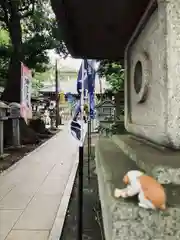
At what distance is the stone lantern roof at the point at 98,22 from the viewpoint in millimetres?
3496

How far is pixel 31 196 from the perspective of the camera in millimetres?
6898

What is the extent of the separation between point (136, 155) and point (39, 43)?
542 inches

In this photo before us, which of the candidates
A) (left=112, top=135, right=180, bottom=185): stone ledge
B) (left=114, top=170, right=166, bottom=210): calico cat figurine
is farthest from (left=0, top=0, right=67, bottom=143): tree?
(left=114, top=170, right=166, bottom=210): calico cat figurine

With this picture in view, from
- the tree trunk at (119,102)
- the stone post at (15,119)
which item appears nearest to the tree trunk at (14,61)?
the stone post at (15,119)

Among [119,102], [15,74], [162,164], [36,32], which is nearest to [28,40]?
[36,32]

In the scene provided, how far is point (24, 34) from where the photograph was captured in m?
19.1

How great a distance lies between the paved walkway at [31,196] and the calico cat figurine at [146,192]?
315 centimetres

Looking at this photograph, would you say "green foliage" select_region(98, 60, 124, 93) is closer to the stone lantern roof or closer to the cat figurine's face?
the stone lantern roof

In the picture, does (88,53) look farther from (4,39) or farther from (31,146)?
(4,39)

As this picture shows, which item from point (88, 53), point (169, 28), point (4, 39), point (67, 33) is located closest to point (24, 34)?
point (4, 39)

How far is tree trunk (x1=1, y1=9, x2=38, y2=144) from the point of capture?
51.7 ft

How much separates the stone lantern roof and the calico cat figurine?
1.90 meters

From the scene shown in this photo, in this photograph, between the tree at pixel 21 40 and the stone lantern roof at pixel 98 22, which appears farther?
the tree at pixel 21 40

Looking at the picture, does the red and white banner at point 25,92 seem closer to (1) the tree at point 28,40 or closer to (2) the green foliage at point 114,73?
(2) the green foliage at point 114,73
